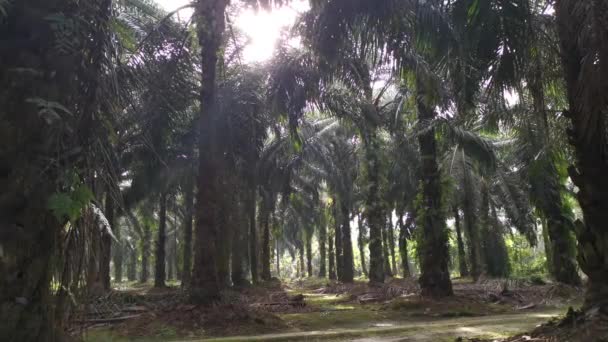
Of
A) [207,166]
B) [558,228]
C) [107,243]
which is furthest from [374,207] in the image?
[107,243]

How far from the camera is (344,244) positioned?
23547mm

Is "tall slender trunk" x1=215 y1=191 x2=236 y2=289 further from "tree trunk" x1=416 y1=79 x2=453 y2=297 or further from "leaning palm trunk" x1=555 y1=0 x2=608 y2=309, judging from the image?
"leaning palm trunk" x1=555 y1=0 x2=608 y2=309

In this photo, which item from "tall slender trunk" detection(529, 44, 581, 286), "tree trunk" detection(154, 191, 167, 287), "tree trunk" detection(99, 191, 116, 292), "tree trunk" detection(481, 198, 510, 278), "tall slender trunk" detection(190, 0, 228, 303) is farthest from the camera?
"tree trunk" detection(154, 191, 167, 287)

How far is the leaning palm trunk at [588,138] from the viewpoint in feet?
19.3

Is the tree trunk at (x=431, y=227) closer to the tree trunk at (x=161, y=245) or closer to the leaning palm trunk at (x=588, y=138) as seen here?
the leaning palm trunk at (x=588, y=138)

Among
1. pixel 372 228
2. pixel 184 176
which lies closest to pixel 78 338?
pixel 372 228

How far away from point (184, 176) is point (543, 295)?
13.5 meters

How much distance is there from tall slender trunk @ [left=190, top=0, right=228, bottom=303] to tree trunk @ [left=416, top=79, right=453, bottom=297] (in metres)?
5.43

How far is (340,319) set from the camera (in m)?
11.0

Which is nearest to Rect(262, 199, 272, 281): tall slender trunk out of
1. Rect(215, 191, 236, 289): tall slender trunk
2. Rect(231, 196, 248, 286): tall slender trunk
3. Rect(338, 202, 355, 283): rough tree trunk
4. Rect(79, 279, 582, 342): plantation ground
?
Rect(231, 196, 248, 286): tall slender trunk

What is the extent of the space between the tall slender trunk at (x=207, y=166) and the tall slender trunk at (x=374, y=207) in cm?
759

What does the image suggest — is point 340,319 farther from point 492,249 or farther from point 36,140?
point 492,249

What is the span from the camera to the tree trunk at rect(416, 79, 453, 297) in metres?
13.2

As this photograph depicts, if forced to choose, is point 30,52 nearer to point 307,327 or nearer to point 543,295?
point 307,327
